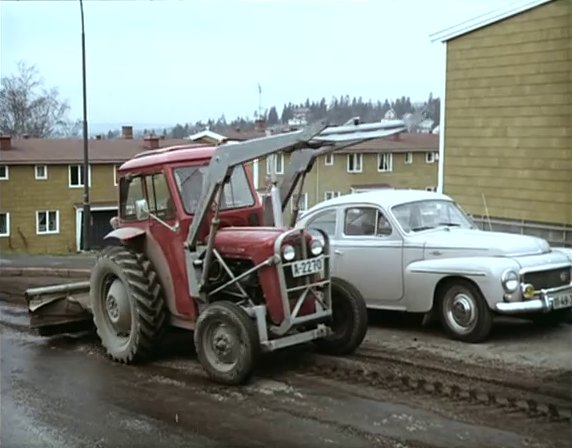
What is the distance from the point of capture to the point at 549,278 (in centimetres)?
848

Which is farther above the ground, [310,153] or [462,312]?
[310,153]

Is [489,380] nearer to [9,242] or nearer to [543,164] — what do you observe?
[543,164]

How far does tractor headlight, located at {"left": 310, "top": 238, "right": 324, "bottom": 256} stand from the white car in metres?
1.78

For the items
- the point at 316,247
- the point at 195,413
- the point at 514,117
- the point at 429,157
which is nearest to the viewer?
the point at 195,413

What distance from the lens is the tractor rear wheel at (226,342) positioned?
22.2ft

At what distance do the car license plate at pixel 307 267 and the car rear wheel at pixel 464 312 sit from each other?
1857 millimetres

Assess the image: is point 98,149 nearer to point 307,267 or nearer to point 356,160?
point 356,160

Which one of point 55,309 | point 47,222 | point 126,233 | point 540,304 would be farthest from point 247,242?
point 47,222

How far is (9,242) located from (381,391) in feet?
100

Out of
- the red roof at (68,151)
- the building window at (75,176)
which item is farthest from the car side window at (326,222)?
the building window at (75,176)

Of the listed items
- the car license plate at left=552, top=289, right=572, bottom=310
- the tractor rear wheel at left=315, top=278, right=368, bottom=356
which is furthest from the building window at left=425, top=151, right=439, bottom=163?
the tractor rear wheel at left=315, top=278, right=368, bottom=356

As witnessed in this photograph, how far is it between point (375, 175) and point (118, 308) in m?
32.4

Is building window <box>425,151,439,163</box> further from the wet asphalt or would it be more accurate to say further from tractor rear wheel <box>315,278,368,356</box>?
the wet asphalt

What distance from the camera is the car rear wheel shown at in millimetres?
8172
